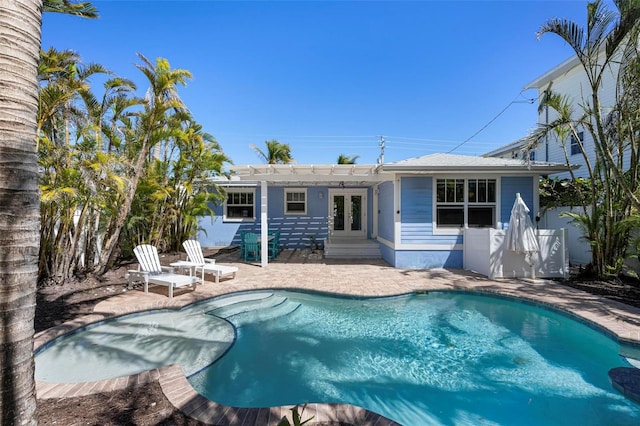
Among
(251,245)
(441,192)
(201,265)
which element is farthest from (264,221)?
(441,192)

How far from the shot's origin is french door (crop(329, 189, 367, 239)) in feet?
48.1

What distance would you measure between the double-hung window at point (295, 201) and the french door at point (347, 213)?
1423 mm

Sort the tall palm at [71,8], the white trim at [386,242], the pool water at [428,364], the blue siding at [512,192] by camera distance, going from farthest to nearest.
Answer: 1. the white trim at [386,242]
2. the blue siding at [512,192]
3. the tall palm at [71,8]
4. the pool water at [428,364]

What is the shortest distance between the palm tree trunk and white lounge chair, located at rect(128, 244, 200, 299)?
5495mm

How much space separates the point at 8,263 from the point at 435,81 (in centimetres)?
1805

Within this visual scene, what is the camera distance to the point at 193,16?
346 inches

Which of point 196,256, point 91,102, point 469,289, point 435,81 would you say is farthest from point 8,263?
point 435,81

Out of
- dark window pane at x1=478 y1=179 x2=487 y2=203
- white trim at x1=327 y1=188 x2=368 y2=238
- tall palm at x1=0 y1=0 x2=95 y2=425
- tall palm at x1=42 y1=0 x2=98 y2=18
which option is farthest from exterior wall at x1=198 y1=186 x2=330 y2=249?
tall palm at x1=0 y1=0 x2=95 y2=425

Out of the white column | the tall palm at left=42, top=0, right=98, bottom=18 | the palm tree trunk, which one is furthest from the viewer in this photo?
the white column

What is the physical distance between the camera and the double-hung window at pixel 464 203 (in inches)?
384

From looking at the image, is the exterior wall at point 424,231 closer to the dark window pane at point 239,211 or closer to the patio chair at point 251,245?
the patio chair at point 251,245

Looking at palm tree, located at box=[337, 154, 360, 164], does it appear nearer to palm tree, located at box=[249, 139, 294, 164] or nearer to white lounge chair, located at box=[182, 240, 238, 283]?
palm tree, located at box=[249, 139, 294, 164]

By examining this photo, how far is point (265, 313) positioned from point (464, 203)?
297 inches

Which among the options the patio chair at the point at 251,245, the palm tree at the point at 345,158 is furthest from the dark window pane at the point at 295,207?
the palm tree at the point at 345,158
